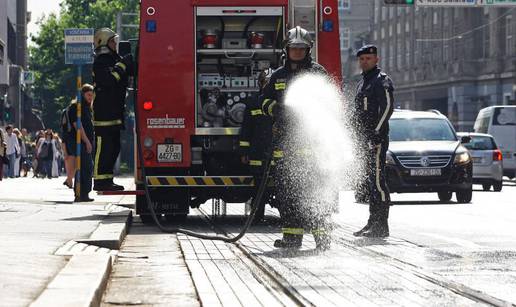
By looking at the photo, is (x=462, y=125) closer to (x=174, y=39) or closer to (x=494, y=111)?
(x=494, y=111)

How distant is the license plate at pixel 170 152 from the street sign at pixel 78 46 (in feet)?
22.3

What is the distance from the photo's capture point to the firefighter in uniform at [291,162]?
38.1ft

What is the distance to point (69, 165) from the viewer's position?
76.9 ft

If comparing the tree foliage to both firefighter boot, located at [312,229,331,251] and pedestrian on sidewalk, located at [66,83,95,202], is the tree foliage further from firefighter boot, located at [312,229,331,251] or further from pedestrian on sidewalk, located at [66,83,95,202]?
firefighter boot, located at [312,229,331,251]

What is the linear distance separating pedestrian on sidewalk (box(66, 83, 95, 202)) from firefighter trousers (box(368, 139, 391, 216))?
752 centimetres

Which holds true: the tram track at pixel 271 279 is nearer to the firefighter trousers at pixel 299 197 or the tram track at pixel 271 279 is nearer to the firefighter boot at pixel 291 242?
the firefighter boot at pixel 291 242

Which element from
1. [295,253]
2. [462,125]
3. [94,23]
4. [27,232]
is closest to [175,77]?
[27,232]

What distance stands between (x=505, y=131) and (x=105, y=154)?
96.6 ft

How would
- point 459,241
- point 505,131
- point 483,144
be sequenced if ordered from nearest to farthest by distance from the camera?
point 459,241 → point 483,144 → point 505,131

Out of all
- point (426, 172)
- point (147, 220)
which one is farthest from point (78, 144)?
point (426, 172)

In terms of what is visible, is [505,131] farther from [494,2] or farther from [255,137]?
[255,137]

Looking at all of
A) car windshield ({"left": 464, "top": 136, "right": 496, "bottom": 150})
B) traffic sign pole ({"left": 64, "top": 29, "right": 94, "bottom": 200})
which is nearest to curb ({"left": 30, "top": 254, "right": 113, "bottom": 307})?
traffic sign pole ({"left": 64, "top": 29, "right": 94, "bottom": 200})

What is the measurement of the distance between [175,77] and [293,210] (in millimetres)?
4301

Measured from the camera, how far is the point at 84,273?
26.6ft
